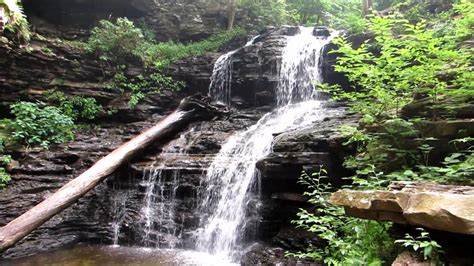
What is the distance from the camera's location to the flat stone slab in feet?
7.12

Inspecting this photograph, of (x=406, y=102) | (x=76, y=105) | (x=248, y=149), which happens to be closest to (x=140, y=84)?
(x=76, y=105)

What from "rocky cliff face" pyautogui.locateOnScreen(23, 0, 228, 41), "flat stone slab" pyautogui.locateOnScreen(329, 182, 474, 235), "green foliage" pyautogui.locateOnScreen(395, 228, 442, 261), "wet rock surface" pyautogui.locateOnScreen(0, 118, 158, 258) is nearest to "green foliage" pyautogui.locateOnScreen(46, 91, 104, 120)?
"wet rock surface" pyautogui.locateOnScreen(0, 118, 158, 258)

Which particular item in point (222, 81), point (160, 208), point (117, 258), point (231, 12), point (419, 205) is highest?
point (231, 12)

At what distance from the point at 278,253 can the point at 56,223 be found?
16.3ft

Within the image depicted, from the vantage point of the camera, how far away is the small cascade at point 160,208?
6750 mm

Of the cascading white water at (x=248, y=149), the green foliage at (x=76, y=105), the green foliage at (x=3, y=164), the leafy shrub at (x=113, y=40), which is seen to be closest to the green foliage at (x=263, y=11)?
the cascading white water at (x=248, y=149)

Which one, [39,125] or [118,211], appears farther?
[39,125]

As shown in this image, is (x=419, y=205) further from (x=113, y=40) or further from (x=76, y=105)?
(x=113, y=40)

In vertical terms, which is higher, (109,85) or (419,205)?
(109,85)

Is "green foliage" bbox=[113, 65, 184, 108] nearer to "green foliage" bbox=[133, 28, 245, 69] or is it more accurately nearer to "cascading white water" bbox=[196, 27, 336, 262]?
"green foliage" bbox=[133, 28, 245, 69]

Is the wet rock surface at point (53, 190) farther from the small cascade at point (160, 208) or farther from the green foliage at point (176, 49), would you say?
the green foliage at point (176, 49)

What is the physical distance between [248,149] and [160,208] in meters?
2.48

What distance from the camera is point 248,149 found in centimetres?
792

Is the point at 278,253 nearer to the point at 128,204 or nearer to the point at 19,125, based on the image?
the point at 128,204
